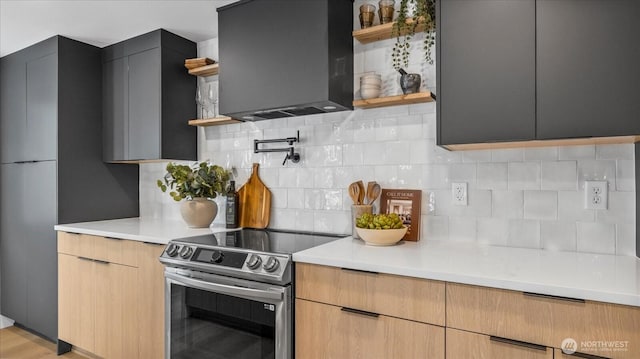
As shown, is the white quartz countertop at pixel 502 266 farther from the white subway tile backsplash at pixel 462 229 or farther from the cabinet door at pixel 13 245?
the cabinet door at pixel 13 245

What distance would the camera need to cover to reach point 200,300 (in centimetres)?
203

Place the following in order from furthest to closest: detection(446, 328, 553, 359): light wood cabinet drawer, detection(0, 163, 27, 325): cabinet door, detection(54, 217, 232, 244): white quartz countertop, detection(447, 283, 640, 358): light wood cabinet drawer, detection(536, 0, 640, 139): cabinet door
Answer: detection(0, 163, 27, 325): cabinet door → detection(54, 217, 232, 244): white quartz countertop → detection(536, 0, 640, 139): cabinet door → detection(446, 328, 553, 359): light wood cabinet drawer → detection(447, 283, 640, 358): light wood cabinet drawer

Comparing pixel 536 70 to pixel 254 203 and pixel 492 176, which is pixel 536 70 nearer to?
pixel 492 176

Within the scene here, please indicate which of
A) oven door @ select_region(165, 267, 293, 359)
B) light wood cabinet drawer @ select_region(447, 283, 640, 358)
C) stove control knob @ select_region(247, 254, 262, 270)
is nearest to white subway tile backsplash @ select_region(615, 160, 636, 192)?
light wood cabinet drawer @ select_region(447, 283, 640, 358)

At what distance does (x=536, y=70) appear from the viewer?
1534 millimetres

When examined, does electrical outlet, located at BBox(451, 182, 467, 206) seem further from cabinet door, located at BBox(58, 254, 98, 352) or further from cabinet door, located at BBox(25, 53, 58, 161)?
cabinet door, located at BBox(25, 53, 58, 161)

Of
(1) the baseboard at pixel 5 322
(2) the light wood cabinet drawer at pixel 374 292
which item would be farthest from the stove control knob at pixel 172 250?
(1) the baseboard at pixel 5 322

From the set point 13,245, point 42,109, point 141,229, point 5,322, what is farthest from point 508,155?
point 5,322

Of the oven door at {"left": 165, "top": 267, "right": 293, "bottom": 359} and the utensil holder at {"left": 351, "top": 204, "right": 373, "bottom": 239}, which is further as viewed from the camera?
the utensil holder at {"left": 351, "top": 204, "right": 373, "bottom": 239}

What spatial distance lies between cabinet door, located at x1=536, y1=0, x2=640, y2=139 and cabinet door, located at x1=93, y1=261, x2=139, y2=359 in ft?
7.78

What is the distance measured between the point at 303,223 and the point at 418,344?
1.21m

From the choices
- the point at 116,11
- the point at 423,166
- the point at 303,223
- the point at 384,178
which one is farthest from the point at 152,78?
the point at 423,166

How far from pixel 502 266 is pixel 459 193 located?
0.60 m

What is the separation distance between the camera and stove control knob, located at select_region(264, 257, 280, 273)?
1.73m
